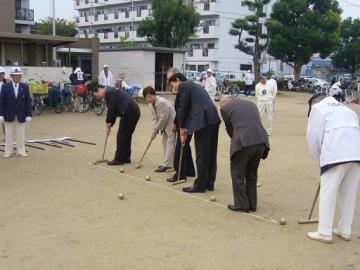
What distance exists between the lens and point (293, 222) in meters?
6.11

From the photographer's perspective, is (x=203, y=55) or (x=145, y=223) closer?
(x=145, y=223)

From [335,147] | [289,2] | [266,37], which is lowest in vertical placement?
[335,147]

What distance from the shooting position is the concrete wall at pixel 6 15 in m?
35.2

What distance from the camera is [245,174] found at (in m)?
6.47

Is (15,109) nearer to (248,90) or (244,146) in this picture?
(244,146)

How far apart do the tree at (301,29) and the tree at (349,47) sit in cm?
668

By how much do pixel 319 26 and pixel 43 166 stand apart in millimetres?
34137

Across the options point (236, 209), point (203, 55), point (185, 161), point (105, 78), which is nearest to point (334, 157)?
point (236, 209)

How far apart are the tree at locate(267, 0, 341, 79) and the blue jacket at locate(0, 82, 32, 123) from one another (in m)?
31.7

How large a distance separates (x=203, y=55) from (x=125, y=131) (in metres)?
46.7

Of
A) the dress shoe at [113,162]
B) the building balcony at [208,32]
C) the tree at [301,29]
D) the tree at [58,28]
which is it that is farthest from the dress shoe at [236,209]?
the tree at [58,28]

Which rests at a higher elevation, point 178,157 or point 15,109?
point 15,109

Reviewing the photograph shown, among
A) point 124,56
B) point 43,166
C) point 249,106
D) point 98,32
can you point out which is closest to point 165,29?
point 124,56

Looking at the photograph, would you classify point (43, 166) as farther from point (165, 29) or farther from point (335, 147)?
point (165, 29)
